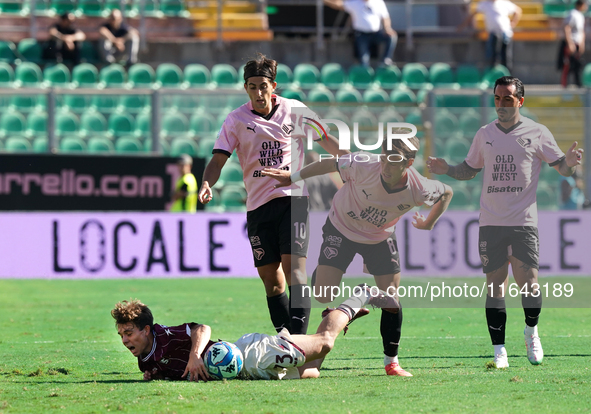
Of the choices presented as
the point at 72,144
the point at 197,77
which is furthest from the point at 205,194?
the point at 197,77

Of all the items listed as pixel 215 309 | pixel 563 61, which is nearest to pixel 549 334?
pixel 215 309

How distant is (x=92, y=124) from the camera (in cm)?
1599

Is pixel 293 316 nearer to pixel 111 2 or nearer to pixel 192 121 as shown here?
pixel 192 121

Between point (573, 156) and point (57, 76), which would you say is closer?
point (573, 156)

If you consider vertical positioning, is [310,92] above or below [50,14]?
below

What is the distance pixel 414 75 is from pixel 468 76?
1219mm

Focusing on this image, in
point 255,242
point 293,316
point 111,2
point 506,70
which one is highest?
point 111,2

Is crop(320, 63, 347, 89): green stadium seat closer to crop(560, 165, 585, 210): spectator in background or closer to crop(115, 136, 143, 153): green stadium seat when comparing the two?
crop(115, 136, 143, 153): green stadium seat

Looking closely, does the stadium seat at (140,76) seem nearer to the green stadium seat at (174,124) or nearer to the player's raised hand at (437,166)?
the green stadium seat at (174,124)

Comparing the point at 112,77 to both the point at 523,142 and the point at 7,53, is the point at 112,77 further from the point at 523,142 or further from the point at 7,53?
the point at 523,142

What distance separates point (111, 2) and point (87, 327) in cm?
1327

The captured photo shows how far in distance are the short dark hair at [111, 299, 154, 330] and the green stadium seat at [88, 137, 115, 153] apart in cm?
1014

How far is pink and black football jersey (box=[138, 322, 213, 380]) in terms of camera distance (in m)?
5.93

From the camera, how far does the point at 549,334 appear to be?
28.0ft
